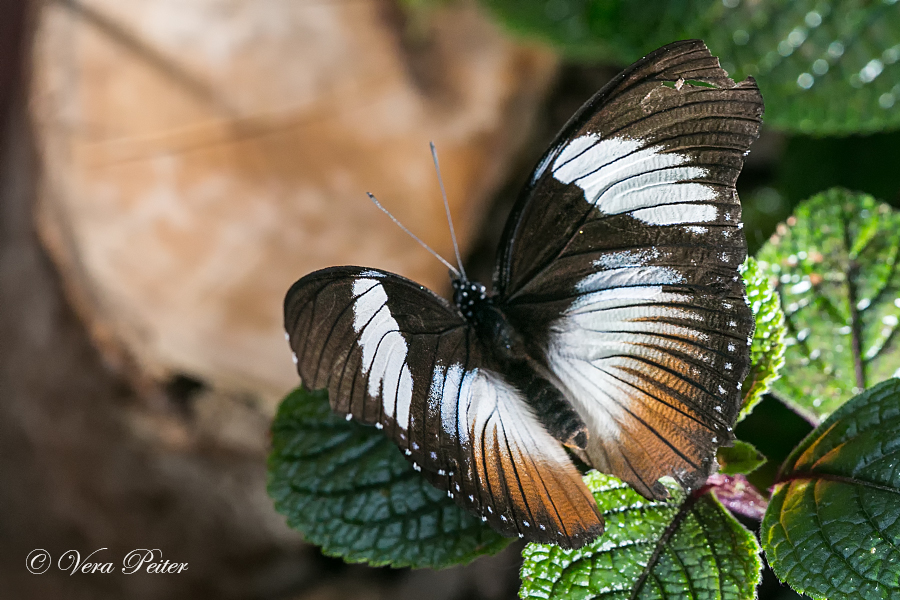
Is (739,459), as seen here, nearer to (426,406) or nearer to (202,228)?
(426,406)

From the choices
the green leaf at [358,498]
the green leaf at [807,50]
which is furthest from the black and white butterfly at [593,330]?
the green leaf at [807,50]

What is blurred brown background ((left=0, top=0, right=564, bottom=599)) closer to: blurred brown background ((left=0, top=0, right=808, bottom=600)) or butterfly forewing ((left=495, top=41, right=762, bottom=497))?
blurred brown background ((left=0, top=0, right=808, bottom=600))

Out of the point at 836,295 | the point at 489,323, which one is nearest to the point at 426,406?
the point at 489,323

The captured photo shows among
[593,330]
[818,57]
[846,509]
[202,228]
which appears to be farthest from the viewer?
[202,228]

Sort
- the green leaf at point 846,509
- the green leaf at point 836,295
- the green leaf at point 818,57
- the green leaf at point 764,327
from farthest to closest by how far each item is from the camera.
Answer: the green leaf at point 818,57 < the green leaf at point 836,295 < the green leaf at point 764,327 < the green leaf at point 846,509

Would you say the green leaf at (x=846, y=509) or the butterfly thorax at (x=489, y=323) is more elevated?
the butterfly thorax at (x=489, y=323)

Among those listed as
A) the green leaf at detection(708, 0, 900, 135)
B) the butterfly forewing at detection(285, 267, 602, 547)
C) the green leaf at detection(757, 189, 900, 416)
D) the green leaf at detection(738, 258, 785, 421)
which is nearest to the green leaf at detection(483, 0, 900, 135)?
the green leaf at detection(708, 0, 900, 135)

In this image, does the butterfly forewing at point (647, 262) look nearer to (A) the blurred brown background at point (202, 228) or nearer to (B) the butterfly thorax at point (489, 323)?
(B) the butterfly thorax at point (489, 323)
